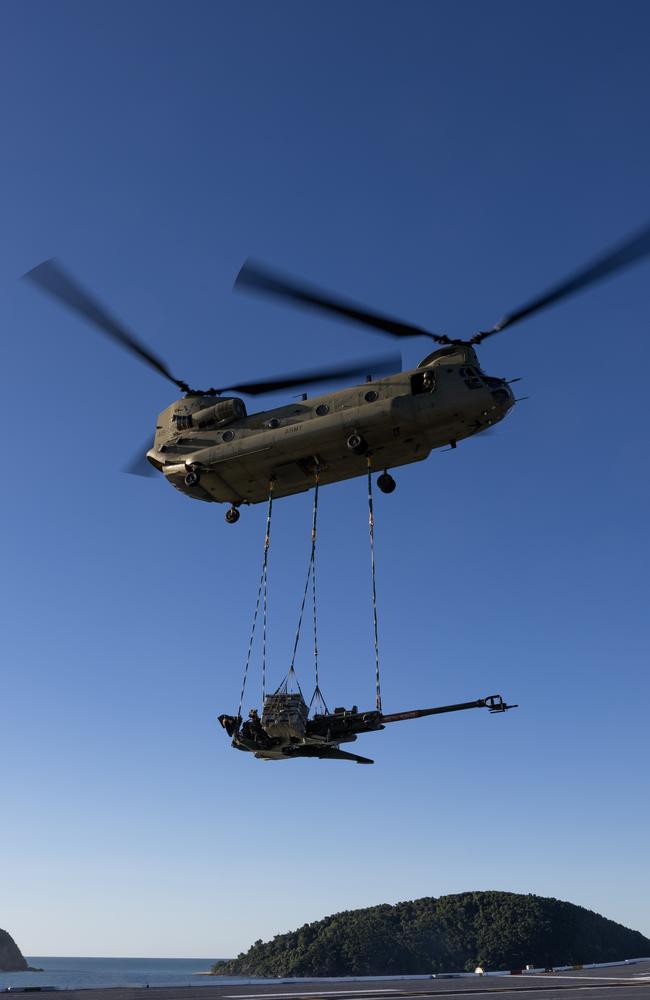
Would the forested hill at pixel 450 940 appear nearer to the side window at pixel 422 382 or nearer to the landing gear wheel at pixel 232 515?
the landing gear wheel at pixel 232 515

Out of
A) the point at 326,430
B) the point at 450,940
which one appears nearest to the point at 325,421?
the point at 326,430

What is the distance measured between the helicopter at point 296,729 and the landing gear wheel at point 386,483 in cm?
968

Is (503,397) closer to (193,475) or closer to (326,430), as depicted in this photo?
(326,430)

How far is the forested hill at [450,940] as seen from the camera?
160125mm

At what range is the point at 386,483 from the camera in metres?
37.3

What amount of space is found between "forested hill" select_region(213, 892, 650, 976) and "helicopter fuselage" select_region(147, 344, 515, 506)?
141901 mm

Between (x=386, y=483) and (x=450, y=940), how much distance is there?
170 meters

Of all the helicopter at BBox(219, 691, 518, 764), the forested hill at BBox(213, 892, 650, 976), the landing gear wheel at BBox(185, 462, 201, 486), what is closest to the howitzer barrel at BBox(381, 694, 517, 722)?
the helicopter at BBox(219, 691, 518, 764)

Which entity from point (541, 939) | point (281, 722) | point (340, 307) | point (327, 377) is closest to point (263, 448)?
point (327, 377)

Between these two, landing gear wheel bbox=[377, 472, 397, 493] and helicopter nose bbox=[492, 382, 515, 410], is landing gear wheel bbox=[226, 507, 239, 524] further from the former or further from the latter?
helicopter nose bbox=[492, 382, 515, 410]

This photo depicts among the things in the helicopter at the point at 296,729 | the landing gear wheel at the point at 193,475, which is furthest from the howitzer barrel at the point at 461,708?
the landing gear wheel at the point at 193,475

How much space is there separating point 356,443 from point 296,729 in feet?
38.7

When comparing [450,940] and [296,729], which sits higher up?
[450,940]

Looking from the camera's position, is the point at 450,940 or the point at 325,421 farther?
the point at 450,940
